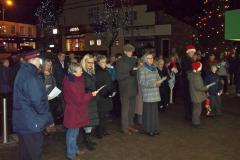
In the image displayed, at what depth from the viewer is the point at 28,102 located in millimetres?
5664

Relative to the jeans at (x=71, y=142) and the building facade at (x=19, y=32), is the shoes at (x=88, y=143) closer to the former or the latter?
the jeans at (x=71, y=142)

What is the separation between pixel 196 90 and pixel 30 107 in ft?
18.4

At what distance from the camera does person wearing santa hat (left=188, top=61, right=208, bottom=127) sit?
1016 cm

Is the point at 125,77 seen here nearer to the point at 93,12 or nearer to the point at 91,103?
the point at 91,103

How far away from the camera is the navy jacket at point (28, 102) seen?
5633 mm

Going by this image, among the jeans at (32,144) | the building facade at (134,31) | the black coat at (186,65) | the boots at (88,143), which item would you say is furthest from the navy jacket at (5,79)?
the building facade at (134,31)

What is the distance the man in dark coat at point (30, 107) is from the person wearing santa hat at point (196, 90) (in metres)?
5.30

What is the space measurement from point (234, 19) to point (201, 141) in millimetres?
4588

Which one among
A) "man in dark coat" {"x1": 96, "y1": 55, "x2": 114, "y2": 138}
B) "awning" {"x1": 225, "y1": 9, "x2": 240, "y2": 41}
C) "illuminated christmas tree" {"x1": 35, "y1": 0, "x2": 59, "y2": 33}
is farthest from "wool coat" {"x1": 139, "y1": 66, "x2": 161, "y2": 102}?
"illuminated christmas tree" {"x1": 35, "y1": 0, "x2": 59, "y2": 33}

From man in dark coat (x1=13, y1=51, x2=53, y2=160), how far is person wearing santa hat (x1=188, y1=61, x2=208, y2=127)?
5.30m

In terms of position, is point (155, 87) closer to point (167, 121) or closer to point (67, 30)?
point (167, 121)

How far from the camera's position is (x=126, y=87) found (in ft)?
30.5

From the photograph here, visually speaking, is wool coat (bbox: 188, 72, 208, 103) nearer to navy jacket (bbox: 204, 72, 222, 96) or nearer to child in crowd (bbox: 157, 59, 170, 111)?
navy jacket (bbox: 204, 72, 222, 96)

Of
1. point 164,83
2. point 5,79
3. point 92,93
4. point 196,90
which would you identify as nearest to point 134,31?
point 164,83
